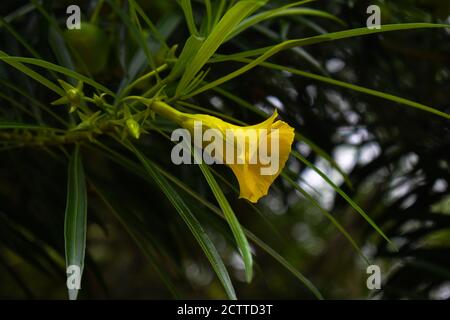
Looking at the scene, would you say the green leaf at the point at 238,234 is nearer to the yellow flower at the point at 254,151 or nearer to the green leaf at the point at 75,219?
the yellow flower at the point at 254,151

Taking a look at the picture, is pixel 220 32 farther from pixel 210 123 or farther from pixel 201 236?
pixel 201 236

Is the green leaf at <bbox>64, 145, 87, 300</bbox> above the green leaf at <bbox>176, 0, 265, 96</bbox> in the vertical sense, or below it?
below

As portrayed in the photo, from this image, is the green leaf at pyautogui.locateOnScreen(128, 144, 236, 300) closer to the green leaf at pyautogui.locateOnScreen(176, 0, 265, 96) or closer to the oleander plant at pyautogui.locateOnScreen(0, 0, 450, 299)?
the oleander plant at pyautogui.locateOnScreen(0, 0, 450, 299)

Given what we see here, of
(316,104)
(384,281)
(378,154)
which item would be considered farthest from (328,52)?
(384,281)

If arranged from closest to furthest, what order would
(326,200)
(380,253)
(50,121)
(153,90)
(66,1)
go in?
(153,90), (50,121), (66,1), (380,253), (326,200)

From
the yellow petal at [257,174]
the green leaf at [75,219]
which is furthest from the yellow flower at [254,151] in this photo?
the green leaf at [75,219]

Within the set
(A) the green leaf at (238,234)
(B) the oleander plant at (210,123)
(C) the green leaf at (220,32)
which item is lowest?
(A) the green leaf at (238,234)

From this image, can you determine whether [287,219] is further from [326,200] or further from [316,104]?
[316,104]

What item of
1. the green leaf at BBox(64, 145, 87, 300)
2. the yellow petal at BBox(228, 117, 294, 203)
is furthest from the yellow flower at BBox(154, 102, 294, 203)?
the green leaf at BBox(64, 145, 87, 300)
